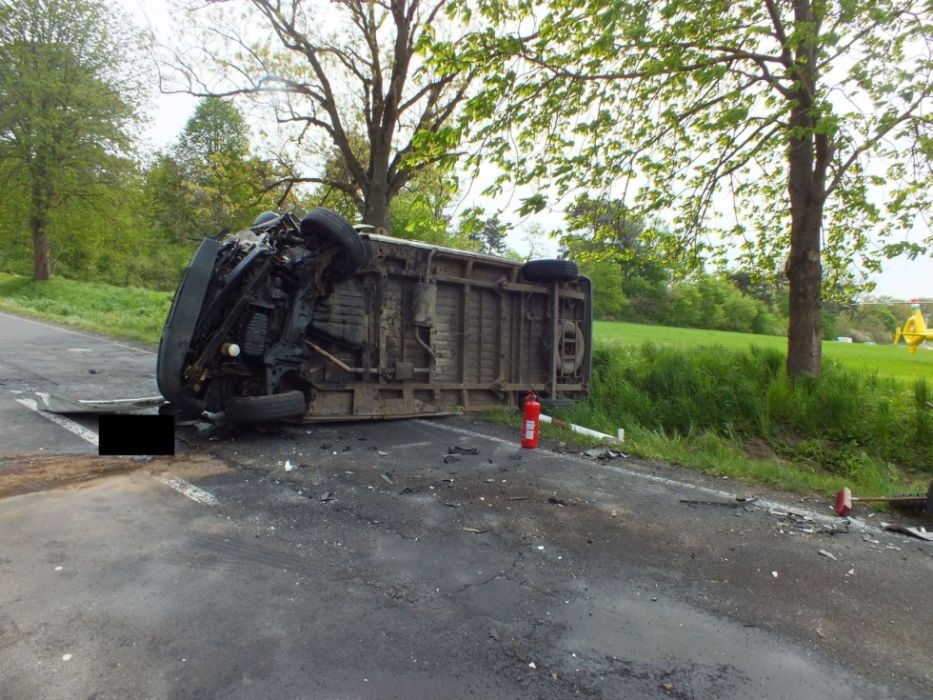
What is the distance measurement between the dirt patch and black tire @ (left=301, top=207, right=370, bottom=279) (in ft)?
7.76

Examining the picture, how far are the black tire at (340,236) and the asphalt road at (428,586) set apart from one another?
2194 mm

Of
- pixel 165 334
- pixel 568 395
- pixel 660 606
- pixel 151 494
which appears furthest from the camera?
pixel 568 395

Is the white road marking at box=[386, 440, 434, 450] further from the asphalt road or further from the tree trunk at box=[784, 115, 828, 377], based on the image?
the tree trunk at box=[784, 115, 828, 377]

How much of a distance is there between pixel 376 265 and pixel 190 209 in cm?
1884

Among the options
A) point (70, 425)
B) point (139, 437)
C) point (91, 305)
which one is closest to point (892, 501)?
point (139, 437)

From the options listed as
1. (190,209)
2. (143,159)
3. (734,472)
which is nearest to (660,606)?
(734,472)

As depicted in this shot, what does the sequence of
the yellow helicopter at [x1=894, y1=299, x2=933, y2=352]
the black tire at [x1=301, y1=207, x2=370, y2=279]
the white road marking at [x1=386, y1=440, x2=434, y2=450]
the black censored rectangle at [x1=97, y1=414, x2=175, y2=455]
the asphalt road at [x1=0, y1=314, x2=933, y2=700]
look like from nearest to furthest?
the asphalt road at [x1=0, y1=314, x2=933, y2=700] < the black censored rectangle at [x1=97, y1=414, x2=175, y2=455] < the white road marking at [x1=386, y1=440, x2=434, y2=450] < the black tire at [x1=301, y1=207, x2=370, y2=279] < the yellow helicopter at [x1=894, y1=299, x2=933, y2=352]

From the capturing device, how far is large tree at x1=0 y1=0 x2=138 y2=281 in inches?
977

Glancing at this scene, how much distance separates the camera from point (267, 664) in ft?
6.88

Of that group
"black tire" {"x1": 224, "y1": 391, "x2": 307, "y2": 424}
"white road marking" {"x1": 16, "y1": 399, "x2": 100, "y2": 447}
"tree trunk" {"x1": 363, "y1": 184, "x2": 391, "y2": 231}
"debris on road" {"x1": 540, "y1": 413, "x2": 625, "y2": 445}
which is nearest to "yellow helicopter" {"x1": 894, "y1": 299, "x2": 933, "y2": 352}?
"debris on road" {"x1": 540, "y1": 413, "x2": 625, "y2": 445}

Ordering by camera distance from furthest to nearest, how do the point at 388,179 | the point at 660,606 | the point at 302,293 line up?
1. the point at 388,179
2. the point at 302,293
3. the point at 660,606

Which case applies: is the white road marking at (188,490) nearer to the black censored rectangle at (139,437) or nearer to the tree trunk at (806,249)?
the black censored rectangle at (139,437)

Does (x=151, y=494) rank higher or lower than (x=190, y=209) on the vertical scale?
lower

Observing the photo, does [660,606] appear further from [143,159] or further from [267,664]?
[143,159]
